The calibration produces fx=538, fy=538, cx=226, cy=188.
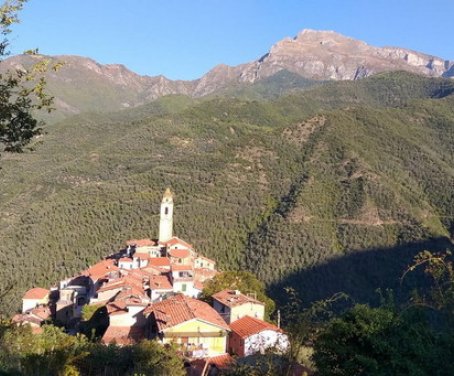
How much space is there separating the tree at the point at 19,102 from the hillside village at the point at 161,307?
582 cm

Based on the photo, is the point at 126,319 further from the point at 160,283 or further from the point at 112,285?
the point at 160,283

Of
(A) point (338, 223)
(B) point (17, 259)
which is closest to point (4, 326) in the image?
(B) point (17, 259)

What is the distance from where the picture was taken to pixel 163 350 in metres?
12.8

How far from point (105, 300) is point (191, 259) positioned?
1079cm

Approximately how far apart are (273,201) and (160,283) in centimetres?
3596

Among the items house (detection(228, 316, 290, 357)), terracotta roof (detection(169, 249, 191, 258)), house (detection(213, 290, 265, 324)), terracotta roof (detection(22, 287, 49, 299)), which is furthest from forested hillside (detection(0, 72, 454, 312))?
house (detection(228, 316, 290, 357))

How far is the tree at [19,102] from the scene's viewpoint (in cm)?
702

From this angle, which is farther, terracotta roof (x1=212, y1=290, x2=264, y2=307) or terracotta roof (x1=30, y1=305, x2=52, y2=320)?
terracotta roof (x1=30, y1=305, x2=52, y2=320)

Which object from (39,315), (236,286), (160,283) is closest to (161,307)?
(160,283)

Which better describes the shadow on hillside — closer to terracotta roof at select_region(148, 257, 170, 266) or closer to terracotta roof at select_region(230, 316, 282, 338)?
terracotta roof at select_region(148, 257, 170, 266)

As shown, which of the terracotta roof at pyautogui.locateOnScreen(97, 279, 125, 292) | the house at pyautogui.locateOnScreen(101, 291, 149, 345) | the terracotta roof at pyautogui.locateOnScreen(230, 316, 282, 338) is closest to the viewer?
the terracotta roof at pyautogui.locateOnScreen(230, 316, 282, 338)

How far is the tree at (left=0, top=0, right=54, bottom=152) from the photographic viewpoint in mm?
7015

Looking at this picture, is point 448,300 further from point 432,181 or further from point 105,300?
point 432,181

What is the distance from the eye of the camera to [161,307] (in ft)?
77.5
